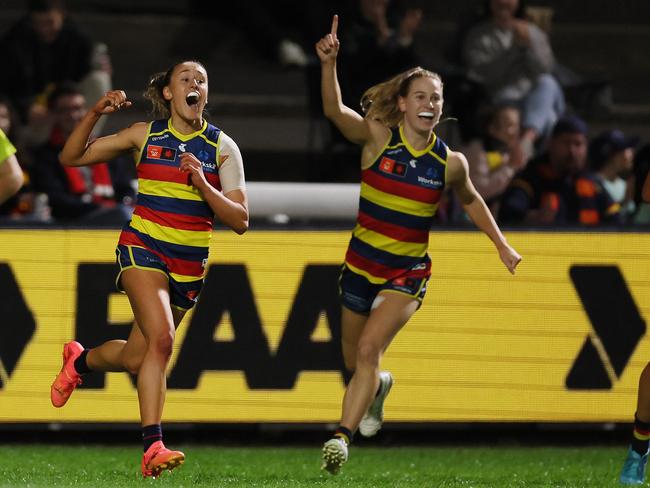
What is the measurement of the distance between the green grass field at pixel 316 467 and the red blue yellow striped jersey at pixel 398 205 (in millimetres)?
1084

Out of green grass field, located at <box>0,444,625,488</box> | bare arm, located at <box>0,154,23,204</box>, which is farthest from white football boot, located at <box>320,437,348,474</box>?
bare arm, located at <box>0,154,23,204</box>

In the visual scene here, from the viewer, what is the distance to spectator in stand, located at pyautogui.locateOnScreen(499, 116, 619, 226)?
10.3 metres

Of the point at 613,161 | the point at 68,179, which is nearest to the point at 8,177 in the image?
the point at 68,179

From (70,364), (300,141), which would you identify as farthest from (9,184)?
(300,141)

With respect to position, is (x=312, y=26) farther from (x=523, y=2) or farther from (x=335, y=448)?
(x=335, y=448)

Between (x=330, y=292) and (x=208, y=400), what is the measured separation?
3.16 ft

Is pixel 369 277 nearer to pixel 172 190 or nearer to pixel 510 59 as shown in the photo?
pixel 172 190

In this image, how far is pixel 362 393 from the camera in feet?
25.0

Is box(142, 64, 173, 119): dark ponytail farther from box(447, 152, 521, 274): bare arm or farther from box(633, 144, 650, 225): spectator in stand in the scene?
→ box(633, 144, 650, 225): spectator in stand

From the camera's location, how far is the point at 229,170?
7258 millimetres

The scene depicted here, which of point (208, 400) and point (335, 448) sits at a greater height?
point (335, 448)

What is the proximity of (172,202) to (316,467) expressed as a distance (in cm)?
198

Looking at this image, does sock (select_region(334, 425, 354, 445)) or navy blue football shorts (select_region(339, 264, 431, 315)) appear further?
navy blue football shorts (select_region(339, 264, 431, 315))

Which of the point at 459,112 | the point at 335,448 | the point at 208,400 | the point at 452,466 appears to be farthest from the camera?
the point at 459,112
